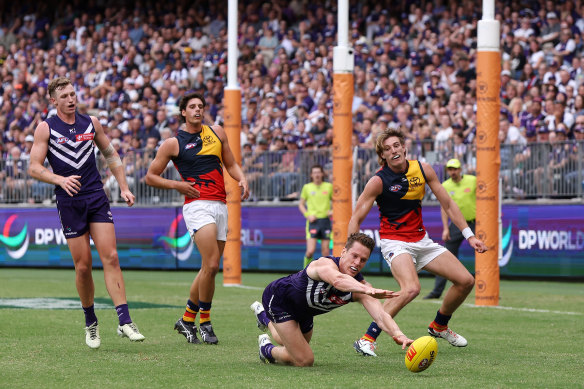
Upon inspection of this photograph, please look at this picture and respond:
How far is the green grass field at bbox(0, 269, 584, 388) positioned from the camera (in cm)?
801

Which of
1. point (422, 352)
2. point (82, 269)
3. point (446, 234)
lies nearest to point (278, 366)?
point (422, 352)

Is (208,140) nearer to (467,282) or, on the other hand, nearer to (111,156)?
(111,156)

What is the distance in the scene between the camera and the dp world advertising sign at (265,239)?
19938mm

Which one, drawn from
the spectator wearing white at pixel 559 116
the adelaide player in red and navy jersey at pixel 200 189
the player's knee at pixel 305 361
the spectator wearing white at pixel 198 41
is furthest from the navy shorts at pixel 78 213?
the spectator wearing white at pixel 198 41

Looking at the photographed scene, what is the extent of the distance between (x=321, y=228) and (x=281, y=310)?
11936 millimetres

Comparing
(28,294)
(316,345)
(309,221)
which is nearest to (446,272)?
(316,345)

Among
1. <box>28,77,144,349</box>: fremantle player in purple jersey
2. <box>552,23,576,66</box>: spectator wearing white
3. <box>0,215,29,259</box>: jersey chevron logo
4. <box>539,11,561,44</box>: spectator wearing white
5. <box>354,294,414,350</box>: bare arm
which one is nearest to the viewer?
<box>354,294,414,350</box>: bare arm

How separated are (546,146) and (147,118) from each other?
35.9ft

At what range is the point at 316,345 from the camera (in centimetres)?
1055

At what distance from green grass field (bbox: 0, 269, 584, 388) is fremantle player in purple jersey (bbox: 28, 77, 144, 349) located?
1.60 feet

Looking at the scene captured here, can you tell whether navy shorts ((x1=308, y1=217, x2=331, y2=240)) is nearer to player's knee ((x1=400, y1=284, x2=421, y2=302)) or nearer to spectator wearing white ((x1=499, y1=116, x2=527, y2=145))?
spectator wearing white ((x1=499, y1=116, x2=527, y2=145))

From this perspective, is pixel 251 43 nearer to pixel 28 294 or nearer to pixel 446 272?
pixel 28 294

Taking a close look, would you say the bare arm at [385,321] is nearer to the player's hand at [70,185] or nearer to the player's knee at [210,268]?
the player's knee at [210,268]

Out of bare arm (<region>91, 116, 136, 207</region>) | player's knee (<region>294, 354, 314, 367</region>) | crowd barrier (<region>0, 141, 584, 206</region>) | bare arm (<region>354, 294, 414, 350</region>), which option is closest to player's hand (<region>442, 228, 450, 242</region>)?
crowd barrier (<region>0, 141, 584, 206</region>)
